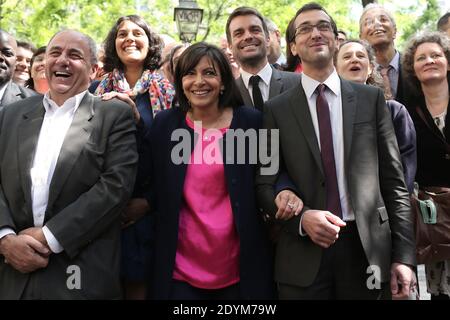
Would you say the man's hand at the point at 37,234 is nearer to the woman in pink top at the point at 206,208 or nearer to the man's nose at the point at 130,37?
the woman in pink top at the point at 206,208

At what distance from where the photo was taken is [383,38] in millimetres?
6328

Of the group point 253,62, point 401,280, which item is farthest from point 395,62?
point 401,280

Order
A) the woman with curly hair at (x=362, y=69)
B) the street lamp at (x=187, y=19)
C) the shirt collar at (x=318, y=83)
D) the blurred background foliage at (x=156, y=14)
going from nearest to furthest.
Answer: the shirt collar at (x=318, y=83)
the woman with curly hair at (x=362, y=69)
the street lamp at (x=187, y=19)
the blurred background foliage at (x=156, y=14)

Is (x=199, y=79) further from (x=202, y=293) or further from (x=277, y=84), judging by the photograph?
(x=202, y=293)

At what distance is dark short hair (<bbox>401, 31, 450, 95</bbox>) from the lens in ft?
16.7

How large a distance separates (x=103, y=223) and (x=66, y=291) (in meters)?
0.48

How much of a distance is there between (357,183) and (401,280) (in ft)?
2.20

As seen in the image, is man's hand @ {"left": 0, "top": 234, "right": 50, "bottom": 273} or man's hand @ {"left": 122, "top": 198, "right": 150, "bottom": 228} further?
man's hand @ {"left": 122, "top": 198, "right": 150, "bottom": 228}

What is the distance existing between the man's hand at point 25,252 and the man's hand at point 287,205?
148 cm

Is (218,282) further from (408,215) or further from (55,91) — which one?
(55,91)

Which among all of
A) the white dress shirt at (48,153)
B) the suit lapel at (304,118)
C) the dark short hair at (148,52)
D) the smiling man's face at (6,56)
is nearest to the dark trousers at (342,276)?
the suit lapel at (304,118)

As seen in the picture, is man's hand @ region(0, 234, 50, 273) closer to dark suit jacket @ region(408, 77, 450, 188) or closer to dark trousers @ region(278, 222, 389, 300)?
dark trousers @ region(278, 222, 389, 300)

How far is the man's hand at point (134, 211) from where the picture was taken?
13.0 ft

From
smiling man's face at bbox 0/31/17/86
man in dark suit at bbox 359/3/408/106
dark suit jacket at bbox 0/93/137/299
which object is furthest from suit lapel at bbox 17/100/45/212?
man in dark suit at bbox 359/3/408/106
